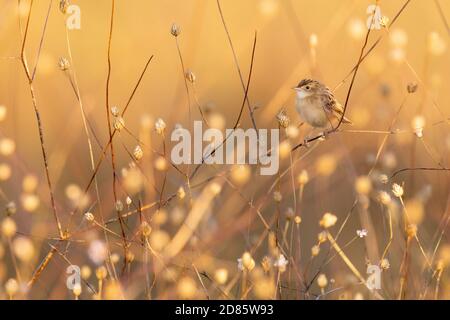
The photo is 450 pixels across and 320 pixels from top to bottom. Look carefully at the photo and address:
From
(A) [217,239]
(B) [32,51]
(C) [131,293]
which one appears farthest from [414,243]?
(B) [32,51]

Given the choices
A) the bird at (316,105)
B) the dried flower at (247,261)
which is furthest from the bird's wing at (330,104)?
the dried flower at (247,261)

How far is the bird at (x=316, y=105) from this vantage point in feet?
17.3

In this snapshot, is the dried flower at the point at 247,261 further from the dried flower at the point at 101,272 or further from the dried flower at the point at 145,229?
the dried flower at the point at 101,272

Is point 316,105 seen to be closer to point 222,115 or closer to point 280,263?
point 280,263

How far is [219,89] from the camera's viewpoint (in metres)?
10.8

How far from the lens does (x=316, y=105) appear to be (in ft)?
17.6

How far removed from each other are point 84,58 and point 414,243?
611 centimetres

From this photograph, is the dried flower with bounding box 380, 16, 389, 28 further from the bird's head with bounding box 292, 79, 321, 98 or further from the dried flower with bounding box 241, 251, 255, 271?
the bird's head with bounding box 292, 79, 321, 98

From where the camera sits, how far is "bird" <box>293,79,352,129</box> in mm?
5277

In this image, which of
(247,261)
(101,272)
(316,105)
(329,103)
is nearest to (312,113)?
(316,105)

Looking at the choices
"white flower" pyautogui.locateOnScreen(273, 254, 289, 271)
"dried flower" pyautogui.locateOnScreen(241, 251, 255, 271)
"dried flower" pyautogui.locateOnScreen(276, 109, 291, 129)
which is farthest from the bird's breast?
"dried flower" pyautogui.locateOnScreen(241, 251, 255, 271)

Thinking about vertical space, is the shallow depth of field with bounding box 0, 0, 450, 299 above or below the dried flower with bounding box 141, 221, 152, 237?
above

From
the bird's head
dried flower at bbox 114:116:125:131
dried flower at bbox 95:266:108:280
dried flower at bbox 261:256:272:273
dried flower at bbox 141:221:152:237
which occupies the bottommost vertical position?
dried flower at bbox 95:266:108:280
